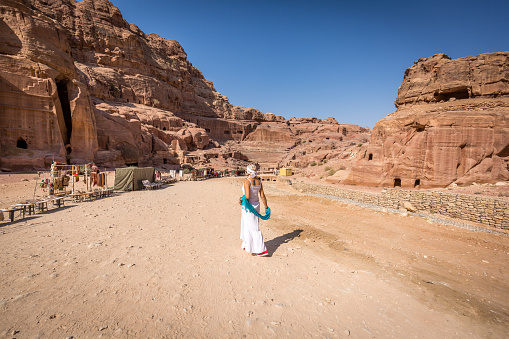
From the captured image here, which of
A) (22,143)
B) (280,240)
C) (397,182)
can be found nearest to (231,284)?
(280,240)

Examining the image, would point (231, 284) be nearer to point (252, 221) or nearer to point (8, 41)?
point (252, 221)

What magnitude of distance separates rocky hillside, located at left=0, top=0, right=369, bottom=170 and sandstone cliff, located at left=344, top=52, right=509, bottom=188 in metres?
29.4

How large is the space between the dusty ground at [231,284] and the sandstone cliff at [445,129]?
8640 millimetres

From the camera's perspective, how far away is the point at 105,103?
35.6 metres

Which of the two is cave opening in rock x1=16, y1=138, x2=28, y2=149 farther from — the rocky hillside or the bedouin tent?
the bedouin tent

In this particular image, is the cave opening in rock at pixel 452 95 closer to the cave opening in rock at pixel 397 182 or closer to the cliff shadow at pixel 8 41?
the cave opening in rock at pixel 397 182

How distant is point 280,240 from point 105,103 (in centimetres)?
4110

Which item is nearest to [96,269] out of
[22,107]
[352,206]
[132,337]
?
[132,337]

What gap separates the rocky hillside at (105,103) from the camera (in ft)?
67.8

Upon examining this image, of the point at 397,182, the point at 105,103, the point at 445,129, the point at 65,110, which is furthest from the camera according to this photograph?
the point at 105,103

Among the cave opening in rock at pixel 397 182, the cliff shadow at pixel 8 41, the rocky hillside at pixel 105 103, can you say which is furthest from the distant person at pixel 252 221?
the cliff shadow at pixel 8 41

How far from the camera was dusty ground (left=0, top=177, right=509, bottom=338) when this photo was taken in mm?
2721

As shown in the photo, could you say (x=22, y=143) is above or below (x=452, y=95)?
below

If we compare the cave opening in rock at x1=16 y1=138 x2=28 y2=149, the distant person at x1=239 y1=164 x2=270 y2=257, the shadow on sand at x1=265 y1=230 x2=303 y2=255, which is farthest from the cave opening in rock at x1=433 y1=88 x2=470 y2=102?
the cave opening in rock at x1=16 y1=138 x2=28 y2=149
